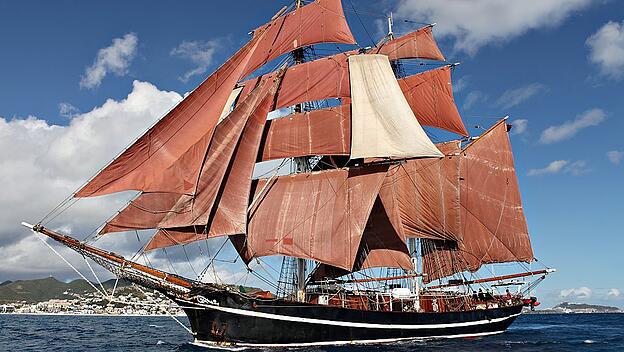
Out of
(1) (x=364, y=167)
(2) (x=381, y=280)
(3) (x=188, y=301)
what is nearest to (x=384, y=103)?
(1) (x=364, y=167)

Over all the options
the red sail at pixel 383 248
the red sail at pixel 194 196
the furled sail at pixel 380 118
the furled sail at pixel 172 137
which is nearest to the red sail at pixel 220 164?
the red sail at pixel 194 196

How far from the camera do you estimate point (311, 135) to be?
40969mm

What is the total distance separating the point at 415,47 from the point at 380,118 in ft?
63.0

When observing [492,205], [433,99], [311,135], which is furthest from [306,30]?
[492,205]

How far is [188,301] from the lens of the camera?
3178 cm

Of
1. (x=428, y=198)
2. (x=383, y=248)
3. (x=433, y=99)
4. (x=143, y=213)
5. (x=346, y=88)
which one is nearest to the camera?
(x=143, y=213)

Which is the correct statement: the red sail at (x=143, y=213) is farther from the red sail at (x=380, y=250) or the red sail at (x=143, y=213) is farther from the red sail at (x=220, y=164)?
the red sail at (x=380, y=250)

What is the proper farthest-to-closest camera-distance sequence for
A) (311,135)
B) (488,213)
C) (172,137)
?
(488,213) → (311,135) → (172,137)

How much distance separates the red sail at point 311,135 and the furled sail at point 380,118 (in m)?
2.87

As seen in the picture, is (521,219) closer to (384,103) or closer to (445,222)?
(445,222)

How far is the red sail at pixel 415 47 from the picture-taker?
53688mm

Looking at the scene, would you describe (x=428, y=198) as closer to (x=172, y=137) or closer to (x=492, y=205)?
(x=492, y=205)

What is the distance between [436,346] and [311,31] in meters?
25.9

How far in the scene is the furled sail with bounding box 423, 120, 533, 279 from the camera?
4831 centimetres
